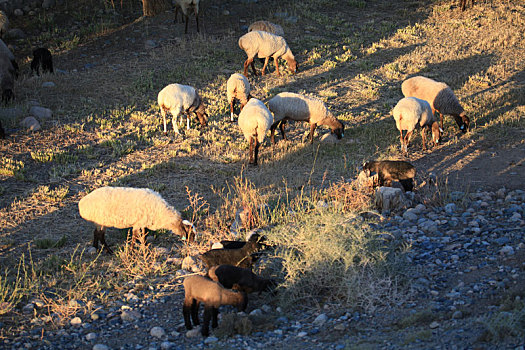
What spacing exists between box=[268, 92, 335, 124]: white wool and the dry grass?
2.04 feet

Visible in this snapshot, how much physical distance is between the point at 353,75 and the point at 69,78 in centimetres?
841

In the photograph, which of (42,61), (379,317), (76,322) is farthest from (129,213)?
(42,61)

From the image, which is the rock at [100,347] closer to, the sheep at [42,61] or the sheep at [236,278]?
the sheep at [236,278]

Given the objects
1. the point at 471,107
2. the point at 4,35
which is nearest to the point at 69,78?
the point at 4,35

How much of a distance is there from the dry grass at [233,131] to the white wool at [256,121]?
2.16ft

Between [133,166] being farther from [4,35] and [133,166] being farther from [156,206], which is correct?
[4,35]

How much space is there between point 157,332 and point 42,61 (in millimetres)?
13243

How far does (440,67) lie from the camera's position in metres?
16.8

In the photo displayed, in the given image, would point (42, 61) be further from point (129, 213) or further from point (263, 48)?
point (129, 213)


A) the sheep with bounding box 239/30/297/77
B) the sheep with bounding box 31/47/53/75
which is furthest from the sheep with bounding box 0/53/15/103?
the sheep with bounding box 239/30/297/77

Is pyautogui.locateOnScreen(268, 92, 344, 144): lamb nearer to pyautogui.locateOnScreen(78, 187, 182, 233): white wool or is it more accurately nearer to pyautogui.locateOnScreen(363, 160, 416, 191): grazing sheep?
pyautogui.locateOnScreen(363, 160, 416, 191): grazing sheep

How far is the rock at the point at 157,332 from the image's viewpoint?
5.29 m

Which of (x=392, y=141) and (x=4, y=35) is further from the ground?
(x=4, y=35)

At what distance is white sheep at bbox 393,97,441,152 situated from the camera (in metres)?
11.0
